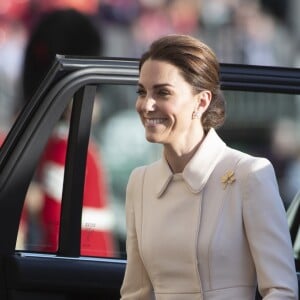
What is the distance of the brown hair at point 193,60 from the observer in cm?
297

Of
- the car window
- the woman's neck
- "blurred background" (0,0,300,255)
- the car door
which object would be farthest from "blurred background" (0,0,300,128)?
the woman's neck

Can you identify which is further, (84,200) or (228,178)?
(84,200)

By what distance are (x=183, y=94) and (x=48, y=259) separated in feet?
2.88

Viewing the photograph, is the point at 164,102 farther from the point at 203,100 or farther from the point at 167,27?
the point at 167,27

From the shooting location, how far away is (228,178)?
2.96m

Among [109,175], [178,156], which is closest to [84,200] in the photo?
[109,175]

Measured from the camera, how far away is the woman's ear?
9.88 feet

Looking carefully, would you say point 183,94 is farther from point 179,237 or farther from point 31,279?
point 31,279

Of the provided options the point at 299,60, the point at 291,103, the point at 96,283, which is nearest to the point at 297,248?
the point at 291,103

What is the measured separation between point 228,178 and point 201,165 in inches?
3.4

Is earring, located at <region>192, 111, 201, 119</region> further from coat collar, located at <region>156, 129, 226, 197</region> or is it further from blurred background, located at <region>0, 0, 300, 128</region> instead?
blurred background, located at <region>0, 0, 300, 128</region>

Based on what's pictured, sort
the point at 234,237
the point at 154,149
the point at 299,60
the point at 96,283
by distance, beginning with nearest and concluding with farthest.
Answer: the point at 234,237 → the point at 96,283 → the point at 154,149 → the point at 299,60

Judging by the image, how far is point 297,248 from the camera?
4188 mm

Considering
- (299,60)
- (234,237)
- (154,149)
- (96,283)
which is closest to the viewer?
(234,237)
